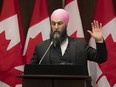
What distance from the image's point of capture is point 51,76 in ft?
6.18

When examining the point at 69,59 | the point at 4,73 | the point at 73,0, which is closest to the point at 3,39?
the point at 4,73

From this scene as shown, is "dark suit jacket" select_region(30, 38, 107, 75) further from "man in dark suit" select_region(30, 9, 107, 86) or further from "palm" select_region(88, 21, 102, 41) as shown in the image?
"palm" select_region(88, 21, 102, 41)

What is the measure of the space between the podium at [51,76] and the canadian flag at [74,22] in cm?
145

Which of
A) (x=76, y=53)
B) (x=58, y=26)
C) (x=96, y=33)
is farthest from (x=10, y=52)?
(x=96, y=33)

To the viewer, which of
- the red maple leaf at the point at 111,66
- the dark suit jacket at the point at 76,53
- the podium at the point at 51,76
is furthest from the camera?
the red maple leaf at the point at 111,66

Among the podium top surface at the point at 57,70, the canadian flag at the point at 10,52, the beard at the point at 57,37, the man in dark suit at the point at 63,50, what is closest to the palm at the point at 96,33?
the man in dark suit at the point at 63,50

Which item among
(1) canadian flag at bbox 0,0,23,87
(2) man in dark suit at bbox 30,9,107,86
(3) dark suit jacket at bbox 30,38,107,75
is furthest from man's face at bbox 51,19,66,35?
(1) canadian flag at bbox 0,0,23,87

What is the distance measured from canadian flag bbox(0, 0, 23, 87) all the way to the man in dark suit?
817 mm

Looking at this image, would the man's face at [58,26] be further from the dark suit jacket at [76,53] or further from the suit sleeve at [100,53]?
the suit sleeve at [100,53]

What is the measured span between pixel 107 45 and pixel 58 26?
2.91 feet

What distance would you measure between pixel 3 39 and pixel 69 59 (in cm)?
118

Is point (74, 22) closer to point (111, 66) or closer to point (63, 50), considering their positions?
point (111, 66)

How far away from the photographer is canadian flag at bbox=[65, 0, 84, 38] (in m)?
3.41

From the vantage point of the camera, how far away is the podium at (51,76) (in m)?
1.93
